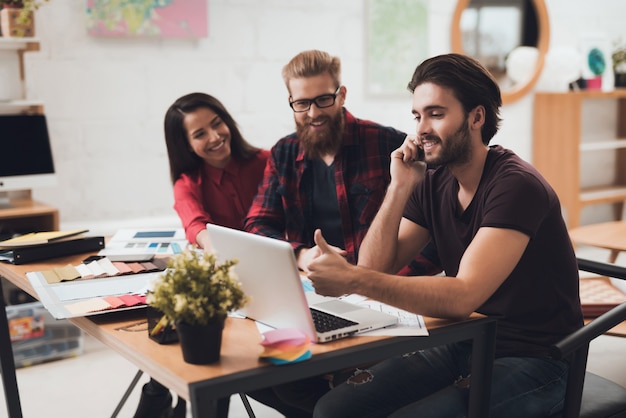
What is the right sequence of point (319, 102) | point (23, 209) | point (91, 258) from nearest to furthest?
point (91, 258) → point (319, 102) → point (23, 209)

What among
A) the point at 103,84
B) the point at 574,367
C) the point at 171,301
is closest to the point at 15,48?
the point at 103,84

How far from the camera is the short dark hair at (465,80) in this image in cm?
180

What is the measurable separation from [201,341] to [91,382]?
2.03 meters

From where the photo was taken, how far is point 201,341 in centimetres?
129

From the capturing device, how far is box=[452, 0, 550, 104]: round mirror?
17.5 ft

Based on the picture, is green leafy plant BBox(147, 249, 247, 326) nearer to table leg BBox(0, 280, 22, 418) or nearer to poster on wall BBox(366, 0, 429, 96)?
table leg BBox(0, 280, 22, 418)

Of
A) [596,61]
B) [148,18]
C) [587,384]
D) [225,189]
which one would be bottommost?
[587,384]

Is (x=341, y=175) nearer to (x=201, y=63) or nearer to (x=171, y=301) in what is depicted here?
(x=171, y=301)

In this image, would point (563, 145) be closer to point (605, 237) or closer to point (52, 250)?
point (605, 237)

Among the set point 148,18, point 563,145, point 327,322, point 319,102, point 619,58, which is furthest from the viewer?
point 619,58

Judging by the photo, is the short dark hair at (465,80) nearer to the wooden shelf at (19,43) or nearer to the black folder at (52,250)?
the black folder at (52,250)

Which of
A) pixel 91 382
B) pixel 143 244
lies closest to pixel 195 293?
pixel 143 244

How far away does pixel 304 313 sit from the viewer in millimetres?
1400

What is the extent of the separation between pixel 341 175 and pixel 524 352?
3.07 feet
